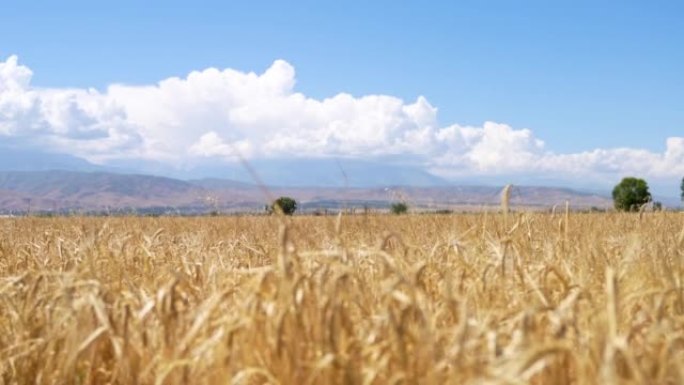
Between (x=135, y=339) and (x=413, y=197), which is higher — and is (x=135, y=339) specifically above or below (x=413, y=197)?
below

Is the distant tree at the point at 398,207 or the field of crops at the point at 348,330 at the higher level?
the distant tree at the point at 398,207

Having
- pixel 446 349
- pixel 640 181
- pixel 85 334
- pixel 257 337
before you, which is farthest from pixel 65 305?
pixel 640 181

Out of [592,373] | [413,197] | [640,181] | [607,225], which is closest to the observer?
[592,373]

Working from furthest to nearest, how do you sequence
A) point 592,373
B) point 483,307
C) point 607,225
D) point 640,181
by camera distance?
point 640,181
point 607,225
point 483,307
point 592,373

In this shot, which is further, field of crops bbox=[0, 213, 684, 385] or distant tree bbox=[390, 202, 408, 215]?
distant tree bbox=[390, 202, 408, 215]

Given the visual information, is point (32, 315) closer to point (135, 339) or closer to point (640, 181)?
point (135, 339)

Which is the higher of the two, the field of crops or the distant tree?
the distant tree

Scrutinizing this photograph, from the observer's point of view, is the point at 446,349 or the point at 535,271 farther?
the point at 535,271

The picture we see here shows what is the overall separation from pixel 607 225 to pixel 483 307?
8.59 metres

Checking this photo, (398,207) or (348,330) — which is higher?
(398,207)

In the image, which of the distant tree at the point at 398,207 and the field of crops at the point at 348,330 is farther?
the distant tree at the point at 398,207

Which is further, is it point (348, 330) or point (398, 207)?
point (398, 207)

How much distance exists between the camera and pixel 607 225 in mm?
11445

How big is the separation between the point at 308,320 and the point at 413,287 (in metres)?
0.55
